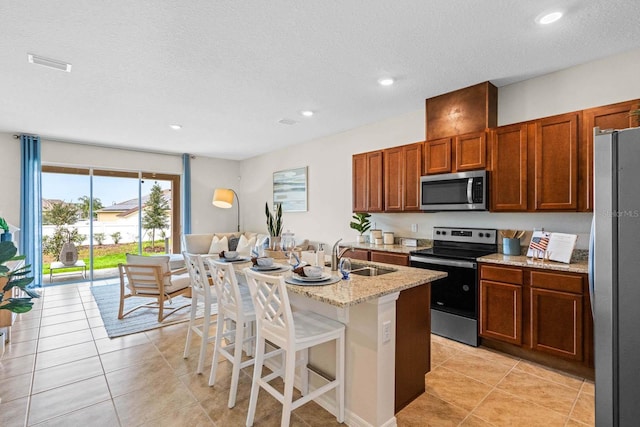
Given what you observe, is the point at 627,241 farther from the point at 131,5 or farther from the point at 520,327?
the point at 131,5

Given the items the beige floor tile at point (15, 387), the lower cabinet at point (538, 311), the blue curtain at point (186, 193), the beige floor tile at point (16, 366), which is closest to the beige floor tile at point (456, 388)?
the lower cabinet at point (538, 311)

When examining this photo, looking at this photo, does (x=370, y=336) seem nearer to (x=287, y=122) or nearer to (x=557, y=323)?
(x=557, y=323)

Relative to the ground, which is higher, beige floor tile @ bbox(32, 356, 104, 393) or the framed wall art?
the framed wall art

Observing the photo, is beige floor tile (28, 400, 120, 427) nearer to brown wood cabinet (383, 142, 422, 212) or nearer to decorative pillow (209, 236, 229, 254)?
brown wood cabinet (383, 142, 422, 212)

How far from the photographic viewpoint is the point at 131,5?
6.83 ft

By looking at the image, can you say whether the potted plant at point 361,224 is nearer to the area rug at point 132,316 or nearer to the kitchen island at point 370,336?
the area rug at point 132,316

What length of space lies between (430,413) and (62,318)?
454cm

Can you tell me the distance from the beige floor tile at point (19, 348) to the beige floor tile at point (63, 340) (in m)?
0.06

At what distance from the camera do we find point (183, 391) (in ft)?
7.92

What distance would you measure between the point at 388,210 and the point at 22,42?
394cm

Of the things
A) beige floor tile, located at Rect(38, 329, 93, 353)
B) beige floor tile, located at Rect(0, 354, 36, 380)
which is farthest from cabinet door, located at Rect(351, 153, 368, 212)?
beige floor tile, located at Rect(0, 354, 36, 380)

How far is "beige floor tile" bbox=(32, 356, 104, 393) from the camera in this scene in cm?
252

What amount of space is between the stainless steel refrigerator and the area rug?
12.9ft

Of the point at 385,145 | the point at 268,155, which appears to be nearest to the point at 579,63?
the point at 385,145
